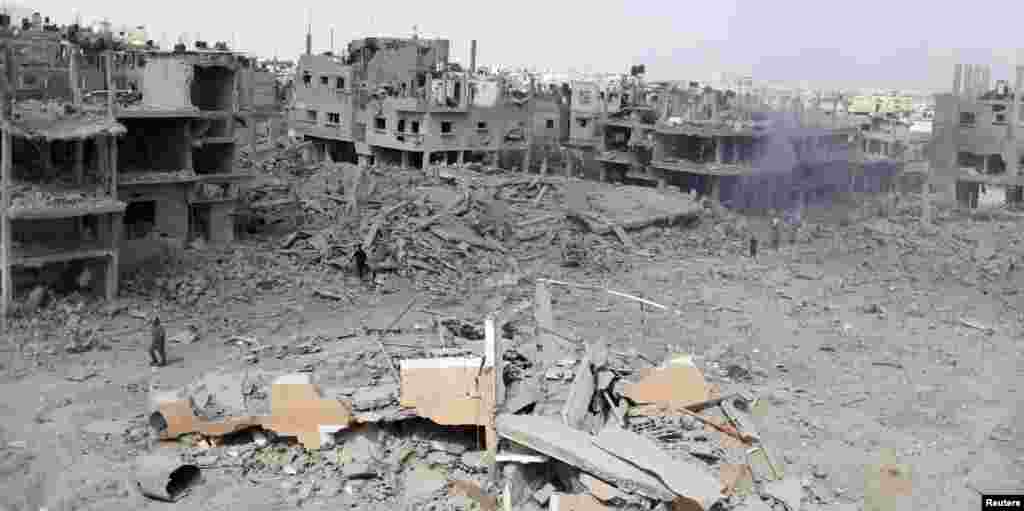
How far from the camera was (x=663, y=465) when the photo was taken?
15.6 m

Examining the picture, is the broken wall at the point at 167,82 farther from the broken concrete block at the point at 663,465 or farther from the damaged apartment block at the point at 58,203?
the broken concrete block at the point at 663,465

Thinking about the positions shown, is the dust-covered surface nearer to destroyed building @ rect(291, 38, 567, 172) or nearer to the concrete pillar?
the concrete pillar

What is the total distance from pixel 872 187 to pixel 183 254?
4323 centimetres

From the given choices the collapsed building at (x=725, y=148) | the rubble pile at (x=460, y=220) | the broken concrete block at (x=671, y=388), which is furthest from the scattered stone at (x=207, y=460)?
the collapsed building at (x=725, y=148)

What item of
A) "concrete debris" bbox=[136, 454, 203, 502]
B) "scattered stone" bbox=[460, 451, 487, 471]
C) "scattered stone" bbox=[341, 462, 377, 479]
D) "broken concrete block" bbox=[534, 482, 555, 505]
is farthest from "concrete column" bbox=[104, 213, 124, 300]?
"broken concrete block" bbox=[534, 482, 555, 505]

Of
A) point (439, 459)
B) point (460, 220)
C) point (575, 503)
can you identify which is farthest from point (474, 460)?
point (460, 220)

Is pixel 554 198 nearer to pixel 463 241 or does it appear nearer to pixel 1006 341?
pixel 463 241

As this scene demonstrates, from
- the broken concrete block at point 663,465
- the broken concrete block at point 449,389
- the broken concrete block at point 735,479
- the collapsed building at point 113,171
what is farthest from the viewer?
the collapsed building at point 113,171

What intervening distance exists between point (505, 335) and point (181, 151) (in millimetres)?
16088

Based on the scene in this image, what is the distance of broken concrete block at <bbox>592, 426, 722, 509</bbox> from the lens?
Result: 15.0 metres

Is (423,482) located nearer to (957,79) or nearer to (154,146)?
(154,146)

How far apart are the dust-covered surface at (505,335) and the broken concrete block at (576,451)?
677 mm

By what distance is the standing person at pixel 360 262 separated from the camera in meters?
32.9

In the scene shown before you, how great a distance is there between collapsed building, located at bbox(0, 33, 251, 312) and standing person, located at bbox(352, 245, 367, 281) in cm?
497
